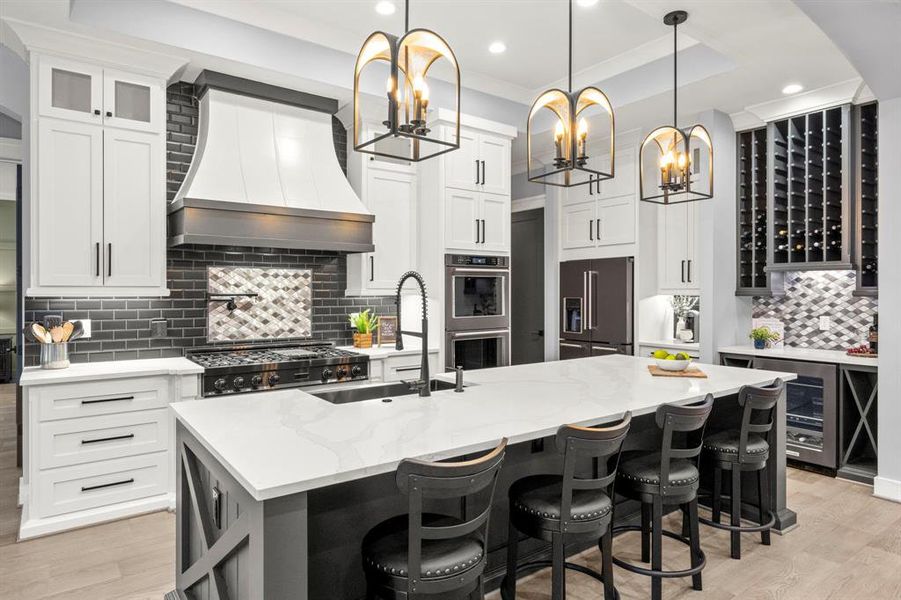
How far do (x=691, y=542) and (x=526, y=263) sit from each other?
14.6 ft

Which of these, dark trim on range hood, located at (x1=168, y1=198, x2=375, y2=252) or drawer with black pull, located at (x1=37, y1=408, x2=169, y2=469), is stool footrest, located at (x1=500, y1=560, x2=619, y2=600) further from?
dark trim on range hood, located at (x1=168, y1=198, x2=375, y2=252)

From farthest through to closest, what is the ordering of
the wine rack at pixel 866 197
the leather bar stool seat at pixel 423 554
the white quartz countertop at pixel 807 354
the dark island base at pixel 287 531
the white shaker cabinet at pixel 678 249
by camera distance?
the white shaker cabinet at pixel 678 249, the wine rack at pixel 866 197, the white quartz countertop at pixel 807 354, the leather bar stool seat at pixel 423 554, the dark island base at pixel 287 531

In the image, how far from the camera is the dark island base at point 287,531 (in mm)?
1567

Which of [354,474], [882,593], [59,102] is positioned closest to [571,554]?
[882,593]

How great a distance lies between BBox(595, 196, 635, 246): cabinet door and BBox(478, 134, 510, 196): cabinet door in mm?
1091

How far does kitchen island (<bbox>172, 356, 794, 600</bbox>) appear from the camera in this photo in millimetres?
1580

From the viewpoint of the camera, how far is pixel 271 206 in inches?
161

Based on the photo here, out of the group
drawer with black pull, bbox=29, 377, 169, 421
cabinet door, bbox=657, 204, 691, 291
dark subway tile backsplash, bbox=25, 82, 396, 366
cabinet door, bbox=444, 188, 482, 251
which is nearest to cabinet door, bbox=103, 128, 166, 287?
dark subway tile backsplash, bbox=25, 82, 396, 366

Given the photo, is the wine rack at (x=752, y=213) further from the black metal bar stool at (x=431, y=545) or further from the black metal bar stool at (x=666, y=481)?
the black metal bar stool at (x=431, y=545)

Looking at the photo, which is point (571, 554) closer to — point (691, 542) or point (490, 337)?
point (691, 542)

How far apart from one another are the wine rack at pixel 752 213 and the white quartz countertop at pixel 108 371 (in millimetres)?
4536

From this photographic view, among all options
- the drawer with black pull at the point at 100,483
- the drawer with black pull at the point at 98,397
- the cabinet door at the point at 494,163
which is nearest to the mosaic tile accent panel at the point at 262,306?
the drawer with black pull at the point at 98,397

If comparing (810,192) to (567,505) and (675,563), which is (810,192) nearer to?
(675,563)

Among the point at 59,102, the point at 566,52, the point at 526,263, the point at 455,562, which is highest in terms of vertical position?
the point at 566,52
